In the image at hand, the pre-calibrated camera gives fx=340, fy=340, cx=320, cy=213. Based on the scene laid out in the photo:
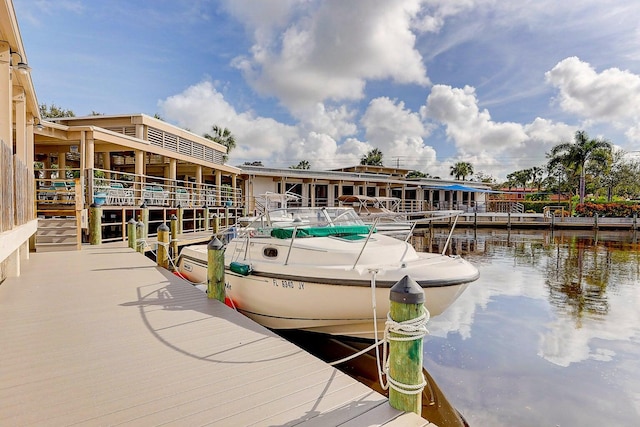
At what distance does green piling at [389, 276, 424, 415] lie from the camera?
2389 mm

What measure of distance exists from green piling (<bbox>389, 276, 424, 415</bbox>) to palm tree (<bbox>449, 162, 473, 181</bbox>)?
207ft

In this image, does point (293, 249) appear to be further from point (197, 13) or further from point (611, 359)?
point (197, 13)

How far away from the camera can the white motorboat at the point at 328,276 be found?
4574 millimetres

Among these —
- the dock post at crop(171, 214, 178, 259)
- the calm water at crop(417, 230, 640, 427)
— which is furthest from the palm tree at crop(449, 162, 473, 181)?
the dock post at crop(171, 214, 178, 259)

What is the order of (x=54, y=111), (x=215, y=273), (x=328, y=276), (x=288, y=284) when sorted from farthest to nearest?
(x=54, y=111)
(x=215, y=273)
(x=288, y=284)
(x=328, y=276)

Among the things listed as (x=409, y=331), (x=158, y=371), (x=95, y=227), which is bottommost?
(x=158, y=371)

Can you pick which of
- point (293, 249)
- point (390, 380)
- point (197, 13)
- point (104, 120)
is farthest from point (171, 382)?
point (104, 120)

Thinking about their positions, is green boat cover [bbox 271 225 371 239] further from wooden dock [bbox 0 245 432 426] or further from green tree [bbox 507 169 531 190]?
green tree [bbox 507 169 531 190]

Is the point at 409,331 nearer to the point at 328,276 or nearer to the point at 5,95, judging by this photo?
the point at 328,276

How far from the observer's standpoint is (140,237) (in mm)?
10711

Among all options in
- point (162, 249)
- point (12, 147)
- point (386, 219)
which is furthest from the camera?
point (386, 219)

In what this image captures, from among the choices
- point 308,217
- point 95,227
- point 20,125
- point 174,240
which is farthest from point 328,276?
point 95,227

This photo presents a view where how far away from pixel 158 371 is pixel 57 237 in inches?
359

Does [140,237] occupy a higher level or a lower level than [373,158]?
lower
